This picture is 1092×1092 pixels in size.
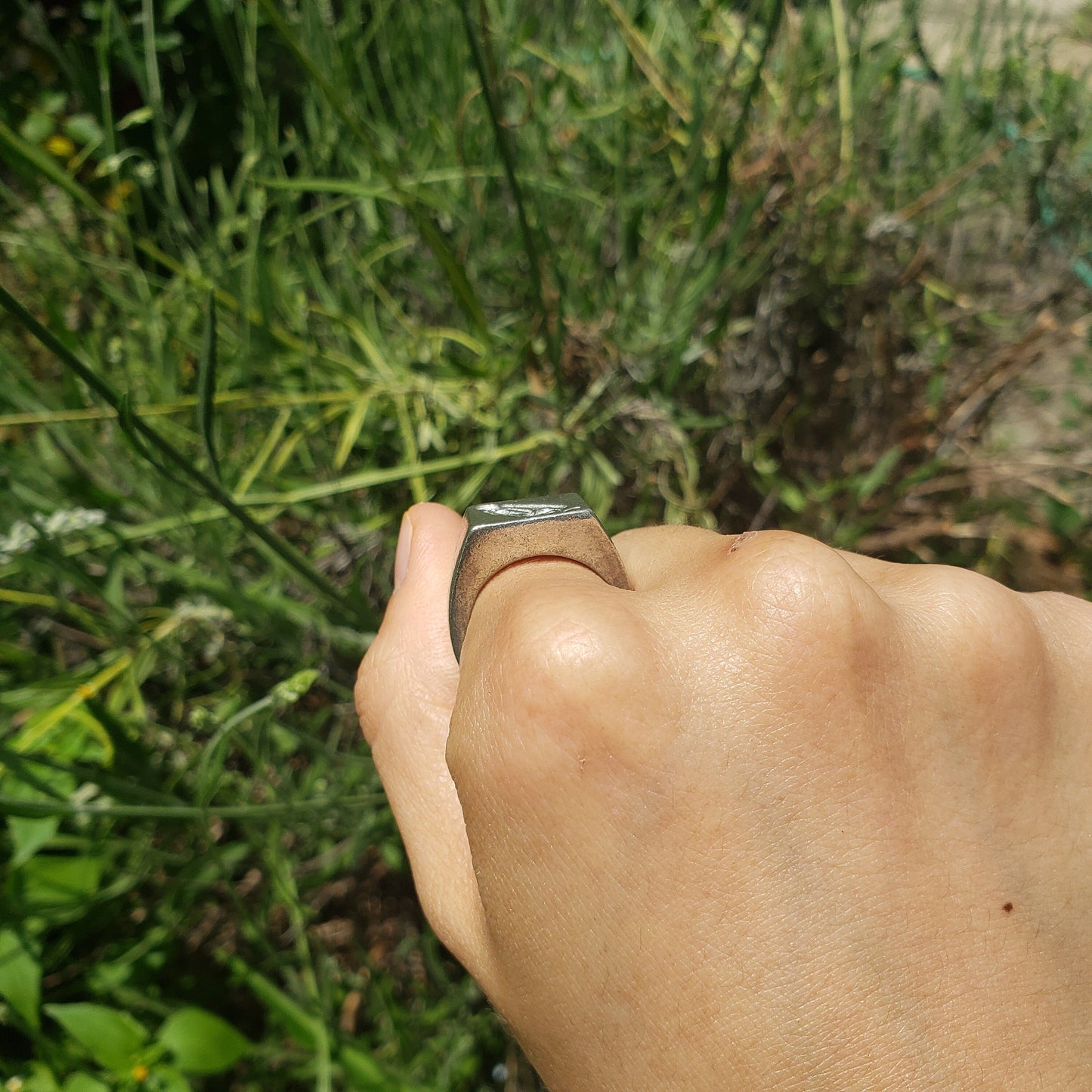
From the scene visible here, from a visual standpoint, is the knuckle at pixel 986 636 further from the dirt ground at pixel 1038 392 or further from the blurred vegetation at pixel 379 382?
the dirt ground at pixel 1038 392

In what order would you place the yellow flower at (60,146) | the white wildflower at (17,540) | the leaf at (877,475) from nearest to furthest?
the white wildflower at (17,540) → the leaf at (877,475) → the yellow flower at (60,146)

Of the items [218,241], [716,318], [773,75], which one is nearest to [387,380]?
[218,241]

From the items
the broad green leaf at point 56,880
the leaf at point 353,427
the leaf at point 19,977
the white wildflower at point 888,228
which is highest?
the white wildflower at point 888,228

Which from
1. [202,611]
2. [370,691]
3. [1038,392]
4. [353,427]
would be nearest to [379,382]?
[353,427]

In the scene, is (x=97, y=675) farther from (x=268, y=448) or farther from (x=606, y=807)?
(x=606, y=807)

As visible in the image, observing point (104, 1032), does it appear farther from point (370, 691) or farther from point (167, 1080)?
point (370, 691)

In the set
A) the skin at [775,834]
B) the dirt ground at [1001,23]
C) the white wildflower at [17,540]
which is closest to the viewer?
the skin at [775,834]

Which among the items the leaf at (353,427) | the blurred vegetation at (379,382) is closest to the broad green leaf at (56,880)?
the blurred vegetation at (379,382)
